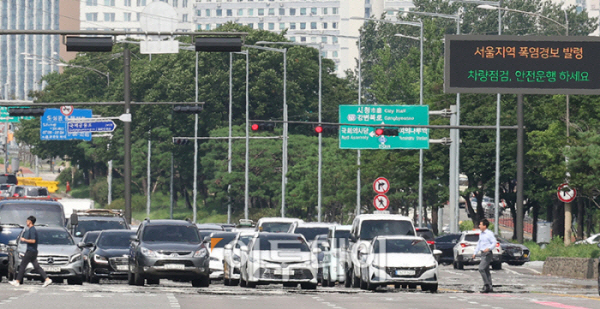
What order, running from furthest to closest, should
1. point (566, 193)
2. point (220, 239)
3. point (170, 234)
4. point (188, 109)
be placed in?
1. point (188, 109)
2. point (566, 193)
3. point (220, 239)
4. point (170, 234)

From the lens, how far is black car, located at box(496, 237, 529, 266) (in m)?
48.8

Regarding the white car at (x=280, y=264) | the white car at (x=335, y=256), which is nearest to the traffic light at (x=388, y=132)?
the white car at (x=335, y=256)

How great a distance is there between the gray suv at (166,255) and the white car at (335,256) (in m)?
3.81

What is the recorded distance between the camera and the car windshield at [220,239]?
37.0 m

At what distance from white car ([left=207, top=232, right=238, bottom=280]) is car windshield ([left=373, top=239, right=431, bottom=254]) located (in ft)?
24.3

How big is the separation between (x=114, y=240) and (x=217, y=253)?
133 inches

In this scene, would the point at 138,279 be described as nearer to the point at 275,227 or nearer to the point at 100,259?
the point at 100,259

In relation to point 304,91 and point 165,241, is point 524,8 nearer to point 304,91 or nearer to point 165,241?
point 304,91

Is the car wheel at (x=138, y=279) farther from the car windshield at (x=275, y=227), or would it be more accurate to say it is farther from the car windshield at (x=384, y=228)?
the car windshield at (x=275, y=227)

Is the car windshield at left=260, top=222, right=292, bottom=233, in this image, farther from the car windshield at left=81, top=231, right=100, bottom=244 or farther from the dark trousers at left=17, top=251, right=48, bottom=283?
the dark trousers at left=17, top=251, right=48, bottom=283

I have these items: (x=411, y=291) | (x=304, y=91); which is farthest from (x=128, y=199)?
(x=304, y=91)

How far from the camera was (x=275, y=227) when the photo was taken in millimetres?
41219

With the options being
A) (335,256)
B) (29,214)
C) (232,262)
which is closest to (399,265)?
(335,256)

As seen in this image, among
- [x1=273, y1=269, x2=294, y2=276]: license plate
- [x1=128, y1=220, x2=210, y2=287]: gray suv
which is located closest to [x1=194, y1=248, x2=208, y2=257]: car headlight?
[x1=128, y1=220, x2=210, y2=287]: gray suv
